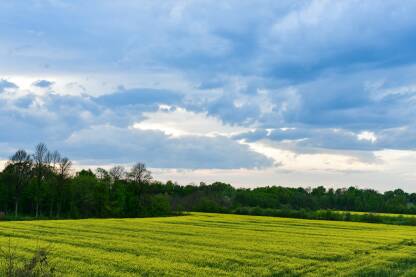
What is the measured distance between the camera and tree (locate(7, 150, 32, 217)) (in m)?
107

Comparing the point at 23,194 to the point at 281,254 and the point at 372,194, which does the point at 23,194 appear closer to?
the point at 281,254

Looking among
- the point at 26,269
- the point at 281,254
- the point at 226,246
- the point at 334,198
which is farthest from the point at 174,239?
the point at 334,198

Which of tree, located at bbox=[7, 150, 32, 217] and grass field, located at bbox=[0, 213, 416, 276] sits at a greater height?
tree, located at bbox=[7, 150, 32, 217]

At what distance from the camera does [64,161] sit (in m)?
114

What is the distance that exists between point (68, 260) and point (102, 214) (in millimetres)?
89798

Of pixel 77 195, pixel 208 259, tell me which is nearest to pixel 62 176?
pixel 77 195

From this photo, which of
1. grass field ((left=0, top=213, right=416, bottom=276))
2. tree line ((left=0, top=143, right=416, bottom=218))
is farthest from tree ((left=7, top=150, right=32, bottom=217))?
grass field ((left=0, top=213, right=416, bottom=276))

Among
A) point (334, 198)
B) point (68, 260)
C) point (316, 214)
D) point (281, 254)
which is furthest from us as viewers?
point (334, 198)

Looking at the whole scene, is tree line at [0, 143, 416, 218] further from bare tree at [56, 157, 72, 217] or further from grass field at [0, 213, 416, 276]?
grass field at [0, 213, 416, 276]

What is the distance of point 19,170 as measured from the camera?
109m

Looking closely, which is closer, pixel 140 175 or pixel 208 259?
pixel 208 259

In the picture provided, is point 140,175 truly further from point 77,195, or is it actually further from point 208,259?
point 208,259

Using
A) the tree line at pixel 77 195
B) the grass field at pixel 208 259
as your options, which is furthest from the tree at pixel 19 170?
the grass field at pixel 208 259

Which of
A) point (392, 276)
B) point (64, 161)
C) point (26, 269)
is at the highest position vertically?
point (64, 161)
